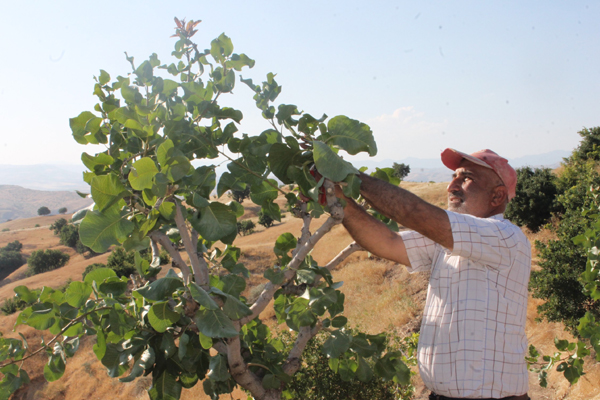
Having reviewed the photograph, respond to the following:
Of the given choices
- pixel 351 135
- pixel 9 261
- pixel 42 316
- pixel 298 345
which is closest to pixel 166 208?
pixel 351 135

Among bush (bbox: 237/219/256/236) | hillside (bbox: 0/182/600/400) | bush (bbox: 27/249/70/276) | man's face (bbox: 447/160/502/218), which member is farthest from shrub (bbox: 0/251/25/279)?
man's face (bbox: 447/160/502/218)

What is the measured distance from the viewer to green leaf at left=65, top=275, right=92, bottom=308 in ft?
5.98

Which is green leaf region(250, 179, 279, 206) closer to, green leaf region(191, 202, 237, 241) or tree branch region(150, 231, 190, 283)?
green leaf region(191, 202, 237, 241)

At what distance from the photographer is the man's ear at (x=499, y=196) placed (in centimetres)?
254

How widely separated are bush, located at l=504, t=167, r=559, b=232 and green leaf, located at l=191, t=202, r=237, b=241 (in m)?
15.1

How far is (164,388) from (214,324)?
0.81 metres

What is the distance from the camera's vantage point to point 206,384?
2.33m

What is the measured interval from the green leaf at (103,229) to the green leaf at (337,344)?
1263mm

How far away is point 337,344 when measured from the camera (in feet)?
6.91

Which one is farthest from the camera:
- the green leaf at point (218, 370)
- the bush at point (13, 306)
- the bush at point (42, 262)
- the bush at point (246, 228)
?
the bush at point (246, 228)

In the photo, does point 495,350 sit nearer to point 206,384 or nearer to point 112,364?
point 206,384

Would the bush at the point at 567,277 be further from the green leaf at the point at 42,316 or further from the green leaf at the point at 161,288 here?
the green leaf at the point at 42,316

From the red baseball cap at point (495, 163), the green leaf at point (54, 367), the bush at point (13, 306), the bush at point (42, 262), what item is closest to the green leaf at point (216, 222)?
the green leaf at point (54, 367)

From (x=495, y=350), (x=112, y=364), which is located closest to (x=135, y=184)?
(x=112, y=364)
